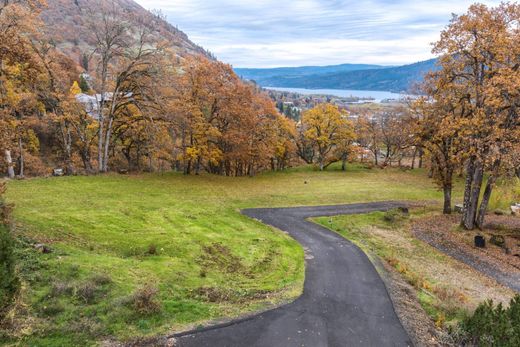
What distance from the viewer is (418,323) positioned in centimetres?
1337

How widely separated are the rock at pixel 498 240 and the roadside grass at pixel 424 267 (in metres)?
5.22

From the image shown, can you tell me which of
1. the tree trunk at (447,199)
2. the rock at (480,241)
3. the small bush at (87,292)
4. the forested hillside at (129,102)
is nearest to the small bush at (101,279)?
the small bush at (87,292)

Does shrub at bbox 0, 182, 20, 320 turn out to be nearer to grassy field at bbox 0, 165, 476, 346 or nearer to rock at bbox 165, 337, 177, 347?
grassy field at bbox 0, 165, 476, 346

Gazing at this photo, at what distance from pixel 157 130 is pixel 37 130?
83.9 feet

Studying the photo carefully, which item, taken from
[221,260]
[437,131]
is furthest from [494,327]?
[437,131]

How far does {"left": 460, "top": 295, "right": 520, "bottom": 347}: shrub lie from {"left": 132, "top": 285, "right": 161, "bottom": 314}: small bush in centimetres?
1046

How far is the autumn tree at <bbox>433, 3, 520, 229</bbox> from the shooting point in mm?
23734

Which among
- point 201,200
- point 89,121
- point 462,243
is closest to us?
point 462,243

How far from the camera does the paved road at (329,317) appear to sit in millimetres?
11445

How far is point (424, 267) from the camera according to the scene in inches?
811

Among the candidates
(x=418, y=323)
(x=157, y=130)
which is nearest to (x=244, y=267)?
(x=418, y=323)

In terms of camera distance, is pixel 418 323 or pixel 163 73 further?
pixel 163 73

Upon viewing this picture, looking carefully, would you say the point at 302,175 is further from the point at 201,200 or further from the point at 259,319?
the point at 259,319

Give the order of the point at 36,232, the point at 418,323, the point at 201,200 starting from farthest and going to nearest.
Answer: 1. the point at 201,200
2. the point at 36,232
3. the point at 418,323
